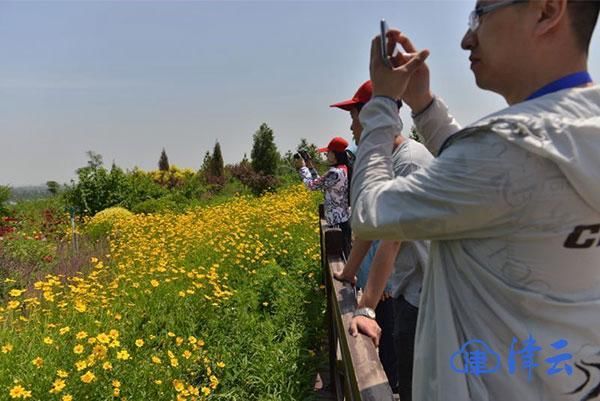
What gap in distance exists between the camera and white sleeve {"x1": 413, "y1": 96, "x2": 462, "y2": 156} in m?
1.30

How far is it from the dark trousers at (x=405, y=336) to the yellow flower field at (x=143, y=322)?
117cm

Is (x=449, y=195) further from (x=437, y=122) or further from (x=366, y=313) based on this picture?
(x=366, y=313)

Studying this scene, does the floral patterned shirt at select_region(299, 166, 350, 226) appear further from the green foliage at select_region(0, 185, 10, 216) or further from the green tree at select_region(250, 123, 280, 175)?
the green tree at select_region(250, 123, 280, 175)

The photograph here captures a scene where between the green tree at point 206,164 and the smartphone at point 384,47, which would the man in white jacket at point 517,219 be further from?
the green tree at point 206,164

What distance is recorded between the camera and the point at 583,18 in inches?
32.0

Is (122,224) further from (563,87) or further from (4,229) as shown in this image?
(563,87)

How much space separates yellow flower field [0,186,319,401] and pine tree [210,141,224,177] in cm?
1629

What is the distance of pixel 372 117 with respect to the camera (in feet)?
3.37

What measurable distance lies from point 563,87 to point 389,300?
1951 millimetres

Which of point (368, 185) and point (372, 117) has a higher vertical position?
point (372, 117)

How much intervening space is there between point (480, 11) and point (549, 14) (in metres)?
0.14

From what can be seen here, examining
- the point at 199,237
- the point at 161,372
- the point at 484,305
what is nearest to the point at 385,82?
the point at 484,305

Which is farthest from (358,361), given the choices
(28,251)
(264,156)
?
(264,156)

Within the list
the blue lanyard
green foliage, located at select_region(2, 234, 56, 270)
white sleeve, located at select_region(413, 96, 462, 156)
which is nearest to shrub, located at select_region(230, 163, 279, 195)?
green foliage, located at select_region(2, 234, 56, 270)
